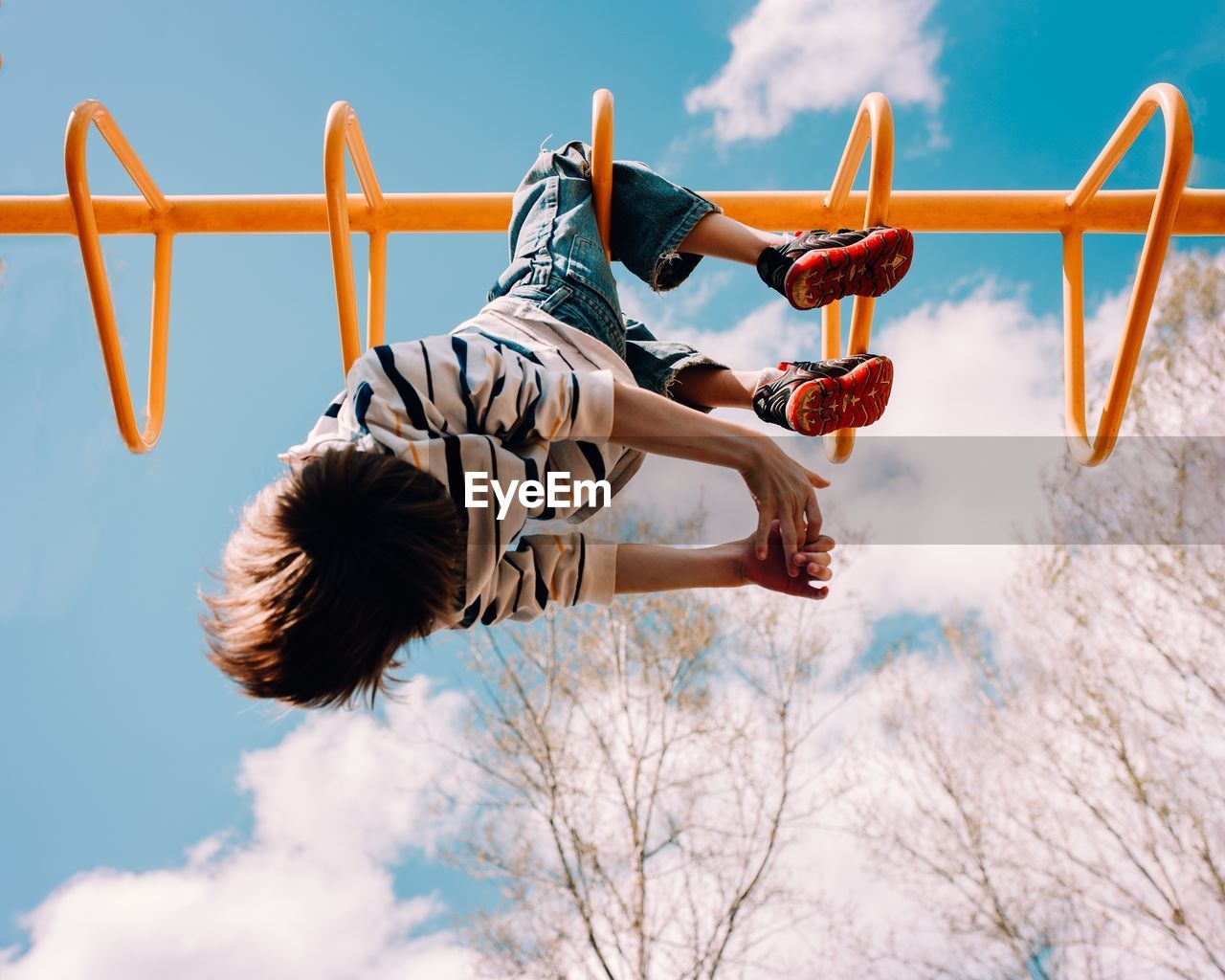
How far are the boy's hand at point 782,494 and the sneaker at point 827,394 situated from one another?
0.07 metres

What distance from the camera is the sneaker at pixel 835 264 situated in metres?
1.28

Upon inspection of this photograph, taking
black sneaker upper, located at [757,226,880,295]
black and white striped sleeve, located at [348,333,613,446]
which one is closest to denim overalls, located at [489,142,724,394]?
black sneaker upper, located at [757,226,880,295]

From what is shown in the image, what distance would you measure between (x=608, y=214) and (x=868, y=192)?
35cm

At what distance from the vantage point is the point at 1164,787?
5449mm

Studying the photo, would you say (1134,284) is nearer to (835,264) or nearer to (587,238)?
(835,264)

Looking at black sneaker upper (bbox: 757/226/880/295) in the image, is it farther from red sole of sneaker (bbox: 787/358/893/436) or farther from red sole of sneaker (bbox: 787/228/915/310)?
red sole of sneaker (bbox: 787/358/893/436)

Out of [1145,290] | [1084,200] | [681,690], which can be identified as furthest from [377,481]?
[681,690]

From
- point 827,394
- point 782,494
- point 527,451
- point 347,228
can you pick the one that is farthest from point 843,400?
point 347,228

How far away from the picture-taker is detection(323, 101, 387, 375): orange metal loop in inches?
52.7

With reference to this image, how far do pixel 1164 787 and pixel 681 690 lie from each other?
2.64m

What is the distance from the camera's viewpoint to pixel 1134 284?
4.33ft

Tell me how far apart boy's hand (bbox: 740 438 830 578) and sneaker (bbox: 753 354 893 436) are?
0.07 meters

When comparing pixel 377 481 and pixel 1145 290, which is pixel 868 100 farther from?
pixel 377 481

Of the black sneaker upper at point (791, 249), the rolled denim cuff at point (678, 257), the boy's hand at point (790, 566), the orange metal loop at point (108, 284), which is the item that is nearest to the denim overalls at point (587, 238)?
the rolled denim cuff at point (678, 257)
